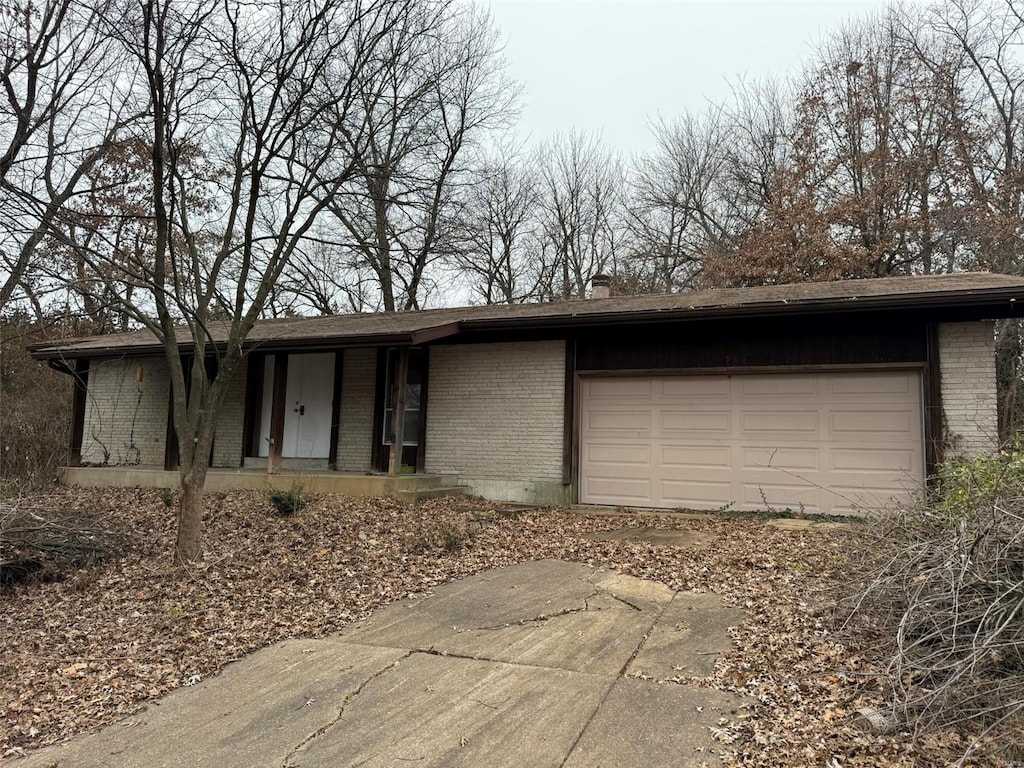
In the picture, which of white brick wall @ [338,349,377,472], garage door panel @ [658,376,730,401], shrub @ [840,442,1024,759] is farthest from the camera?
white brick wall @ [338,349,377,472]

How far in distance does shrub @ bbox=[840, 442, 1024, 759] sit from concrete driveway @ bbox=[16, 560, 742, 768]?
2.98 feet

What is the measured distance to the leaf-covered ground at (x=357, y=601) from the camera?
132 inches

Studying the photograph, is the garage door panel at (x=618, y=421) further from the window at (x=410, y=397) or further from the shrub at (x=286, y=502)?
the shrub at (x=286, y=502)

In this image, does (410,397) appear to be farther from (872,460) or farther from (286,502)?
(872,460)

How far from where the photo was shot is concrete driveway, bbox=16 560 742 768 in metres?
3.17

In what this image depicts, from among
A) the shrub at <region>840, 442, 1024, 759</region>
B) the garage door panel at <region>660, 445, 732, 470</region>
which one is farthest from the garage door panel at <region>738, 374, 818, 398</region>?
the shrub at <region>840, 442, 1024, 759</region>

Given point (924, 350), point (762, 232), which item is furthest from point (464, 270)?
point (924, 350)

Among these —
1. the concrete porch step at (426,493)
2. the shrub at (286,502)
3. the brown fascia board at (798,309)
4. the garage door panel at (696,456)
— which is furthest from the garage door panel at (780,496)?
the shrub at (286,502)

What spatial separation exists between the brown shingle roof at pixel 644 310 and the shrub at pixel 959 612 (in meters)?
4.34

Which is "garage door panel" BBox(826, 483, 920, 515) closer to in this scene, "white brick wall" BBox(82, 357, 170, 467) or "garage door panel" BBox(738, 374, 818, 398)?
"garage door panel" BBox(738, 374, 818, 398)

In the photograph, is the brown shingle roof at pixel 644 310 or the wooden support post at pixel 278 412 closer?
the brown shingle roof at pixel 644 310

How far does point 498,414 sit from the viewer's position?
35.6ft

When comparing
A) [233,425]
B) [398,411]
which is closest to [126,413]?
[233,425]

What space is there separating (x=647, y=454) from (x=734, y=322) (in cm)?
227
